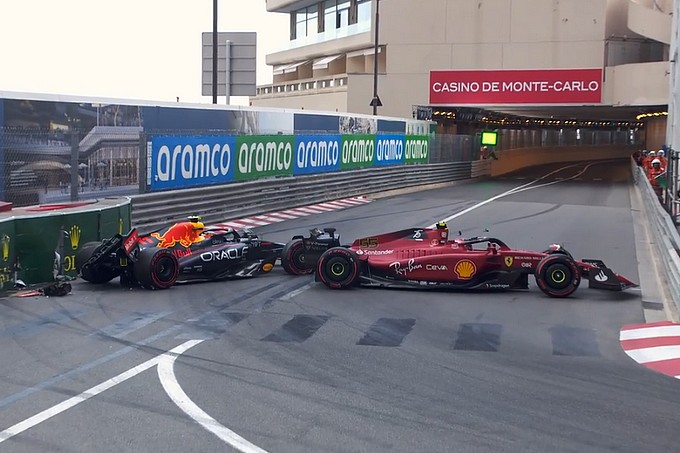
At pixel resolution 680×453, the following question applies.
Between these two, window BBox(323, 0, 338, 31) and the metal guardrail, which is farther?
window BBox(323, 0, 338, 31)

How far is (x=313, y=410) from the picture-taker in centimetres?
753

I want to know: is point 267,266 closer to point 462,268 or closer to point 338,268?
point 338,268

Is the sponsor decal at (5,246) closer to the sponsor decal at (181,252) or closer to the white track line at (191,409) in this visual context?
the sponsor decal at (181,252)

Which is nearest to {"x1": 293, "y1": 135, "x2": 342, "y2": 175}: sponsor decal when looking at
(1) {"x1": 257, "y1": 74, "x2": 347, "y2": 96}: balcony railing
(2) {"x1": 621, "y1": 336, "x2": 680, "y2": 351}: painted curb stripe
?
(2) {"x1": 621, "y1": 336, "x2": 680, "y2": 351}: painted curb stripe

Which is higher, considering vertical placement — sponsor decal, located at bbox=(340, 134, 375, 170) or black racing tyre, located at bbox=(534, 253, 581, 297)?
sponsor decal, located at bbox=(340, 134, 375, 170)

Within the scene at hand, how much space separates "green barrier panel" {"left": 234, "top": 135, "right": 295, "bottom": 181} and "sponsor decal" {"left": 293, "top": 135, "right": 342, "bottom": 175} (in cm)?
61

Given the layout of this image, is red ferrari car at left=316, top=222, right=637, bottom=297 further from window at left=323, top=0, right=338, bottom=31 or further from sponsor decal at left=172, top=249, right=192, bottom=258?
window at left=323, top=0, right=338, bottom=31

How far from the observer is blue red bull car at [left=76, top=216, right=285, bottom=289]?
1328 centimetres

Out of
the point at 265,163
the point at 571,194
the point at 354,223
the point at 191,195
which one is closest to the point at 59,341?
the point at 191,195

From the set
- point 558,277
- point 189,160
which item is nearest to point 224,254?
point 558,277

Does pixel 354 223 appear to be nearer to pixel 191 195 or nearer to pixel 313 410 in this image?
pixel 191 195

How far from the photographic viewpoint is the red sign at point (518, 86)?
4638 cm

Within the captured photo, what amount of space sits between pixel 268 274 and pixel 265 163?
11.9 metres

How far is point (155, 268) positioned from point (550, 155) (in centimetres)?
6851
